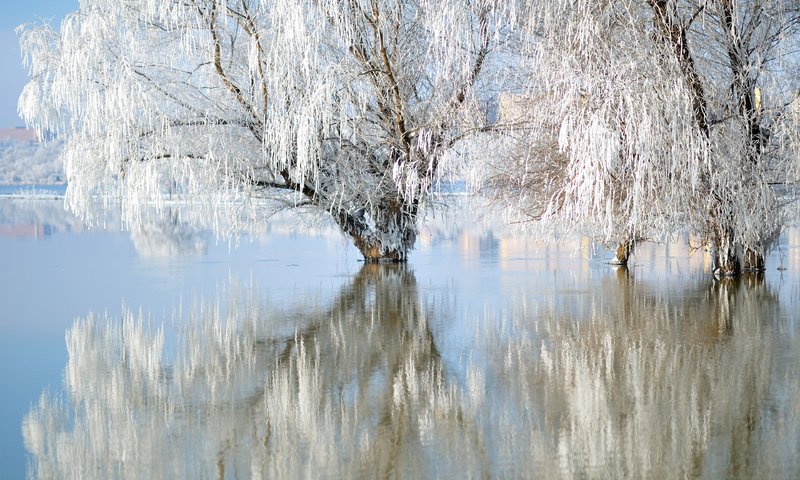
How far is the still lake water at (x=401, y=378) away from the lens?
3904 mm

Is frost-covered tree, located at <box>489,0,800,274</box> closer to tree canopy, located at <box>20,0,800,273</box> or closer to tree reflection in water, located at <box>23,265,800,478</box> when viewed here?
tree canopy, located at <box>20,0,800,273</box>

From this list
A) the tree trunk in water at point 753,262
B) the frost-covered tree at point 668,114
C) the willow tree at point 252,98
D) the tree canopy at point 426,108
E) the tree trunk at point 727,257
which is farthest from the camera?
the tree trunk in water at point 753,262

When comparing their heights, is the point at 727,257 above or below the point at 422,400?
above

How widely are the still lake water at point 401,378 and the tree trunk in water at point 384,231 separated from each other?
112 inches

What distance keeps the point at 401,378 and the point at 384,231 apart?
9.44 meters

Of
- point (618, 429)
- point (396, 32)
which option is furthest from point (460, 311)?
point (396, 32)

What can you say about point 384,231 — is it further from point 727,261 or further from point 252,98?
point 727,261

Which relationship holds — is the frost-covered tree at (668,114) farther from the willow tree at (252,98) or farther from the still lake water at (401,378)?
the willow tree at (252,98)

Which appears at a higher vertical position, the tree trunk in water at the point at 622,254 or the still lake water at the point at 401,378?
the tree trunk in water at the point at 622,254

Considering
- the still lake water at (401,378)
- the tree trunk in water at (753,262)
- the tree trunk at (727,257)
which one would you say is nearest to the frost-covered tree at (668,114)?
the tree trunk at (727,257)

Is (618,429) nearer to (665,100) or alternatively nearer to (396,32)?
(665,100)

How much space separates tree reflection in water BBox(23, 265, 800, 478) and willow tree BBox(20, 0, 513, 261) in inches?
199

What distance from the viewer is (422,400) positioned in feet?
16.2

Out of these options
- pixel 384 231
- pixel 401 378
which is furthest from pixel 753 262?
pixel 401 378
